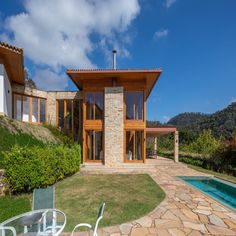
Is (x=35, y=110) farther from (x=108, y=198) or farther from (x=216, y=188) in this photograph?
(x=216, y=188)

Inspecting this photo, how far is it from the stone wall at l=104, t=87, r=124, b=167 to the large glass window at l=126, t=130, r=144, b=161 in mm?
638

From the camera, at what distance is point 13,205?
646cm

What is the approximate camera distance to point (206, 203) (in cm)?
682

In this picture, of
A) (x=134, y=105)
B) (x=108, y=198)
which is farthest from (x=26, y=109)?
(x=108, y=198)

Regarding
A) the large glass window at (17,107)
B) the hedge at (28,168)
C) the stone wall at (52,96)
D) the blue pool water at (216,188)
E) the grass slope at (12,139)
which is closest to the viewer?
the hedge at (28,168)

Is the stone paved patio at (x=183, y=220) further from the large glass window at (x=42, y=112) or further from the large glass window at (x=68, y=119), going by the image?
the large glass window at (x=42, y=112)

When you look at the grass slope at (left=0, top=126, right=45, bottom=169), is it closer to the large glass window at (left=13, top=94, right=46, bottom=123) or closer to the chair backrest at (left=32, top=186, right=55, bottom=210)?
the chair backrest at (left=32, top=186, right=55, bottom=210)

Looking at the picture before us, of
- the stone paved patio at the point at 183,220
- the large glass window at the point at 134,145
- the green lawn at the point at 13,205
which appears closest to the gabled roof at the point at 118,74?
the large glass window at the point at 134,145

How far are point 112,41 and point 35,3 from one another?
9.04 meters

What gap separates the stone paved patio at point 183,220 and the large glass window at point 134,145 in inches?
308

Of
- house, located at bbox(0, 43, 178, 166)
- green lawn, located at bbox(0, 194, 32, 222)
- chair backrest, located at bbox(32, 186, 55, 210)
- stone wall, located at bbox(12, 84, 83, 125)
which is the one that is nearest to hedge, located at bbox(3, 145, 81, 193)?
green lawn, located at bbox(0, 194, 32, 222)

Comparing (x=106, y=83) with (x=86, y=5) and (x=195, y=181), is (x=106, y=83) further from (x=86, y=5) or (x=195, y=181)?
(x=195, y=181)

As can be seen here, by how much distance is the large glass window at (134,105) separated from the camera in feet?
50.7

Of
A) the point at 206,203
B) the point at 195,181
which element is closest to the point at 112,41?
the point at 195,181
